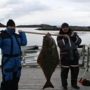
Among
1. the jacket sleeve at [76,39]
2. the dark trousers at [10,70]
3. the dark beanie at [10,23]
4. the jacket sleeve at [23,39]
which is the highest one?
the dark beanie at [10,23]

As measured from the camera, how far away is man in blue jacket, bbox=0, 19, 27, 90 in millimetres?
8773

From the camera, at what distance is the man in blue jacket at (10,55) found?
877 centimetres

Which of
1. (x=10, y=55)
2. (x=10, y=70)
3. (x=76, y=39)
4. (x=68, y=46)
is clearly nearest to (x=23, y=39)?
(x=10, y=55)

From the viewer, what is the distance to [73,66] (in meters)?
10.9

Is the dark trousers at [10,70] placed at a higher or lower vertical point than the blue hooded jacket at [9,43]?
lower

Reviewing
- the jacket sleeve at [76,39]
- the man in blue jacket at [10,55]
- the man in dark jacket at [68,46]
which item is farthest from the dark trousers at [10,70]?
the jacket sleeve at [76,39]

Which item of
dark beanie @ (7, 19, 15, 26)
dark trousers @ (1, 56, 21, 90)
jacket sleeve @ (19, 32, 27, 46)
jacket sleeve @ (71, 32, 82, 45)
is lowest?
dark trousers @ (1, 56, 21, 90)

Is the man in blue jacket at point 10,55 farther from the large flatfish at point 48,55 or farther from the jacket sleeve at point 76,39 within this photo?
the jacket sleeve at point 76,39

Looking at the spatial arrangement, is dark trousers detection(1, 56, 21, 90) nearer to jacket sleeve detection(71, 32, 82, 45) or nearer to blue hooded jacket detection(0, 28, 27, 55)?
blue hooded jacket detection(0, 28, 27, 55)

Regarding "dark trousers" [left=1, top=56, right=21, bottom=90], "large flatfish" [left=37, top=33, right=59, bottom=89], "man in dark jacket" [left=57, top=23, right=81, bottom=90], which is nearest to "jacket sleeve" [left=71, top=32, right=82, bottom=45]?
"man in dark jacket" [left=57, top=23, right=81, bottom=90]

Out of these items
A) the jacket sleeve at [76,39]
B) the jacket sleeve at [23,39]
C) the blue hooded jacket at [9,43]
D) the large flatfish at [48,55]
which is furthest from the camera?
the jacket sleeve at [76,39]

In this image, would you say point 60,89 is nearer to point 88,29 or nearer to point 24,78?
point 24,78

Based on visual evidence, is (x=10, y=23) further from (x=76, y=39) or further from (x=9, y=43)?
(x=76, y=39)

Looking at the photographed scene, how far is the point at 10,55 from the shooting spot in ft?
28.8
